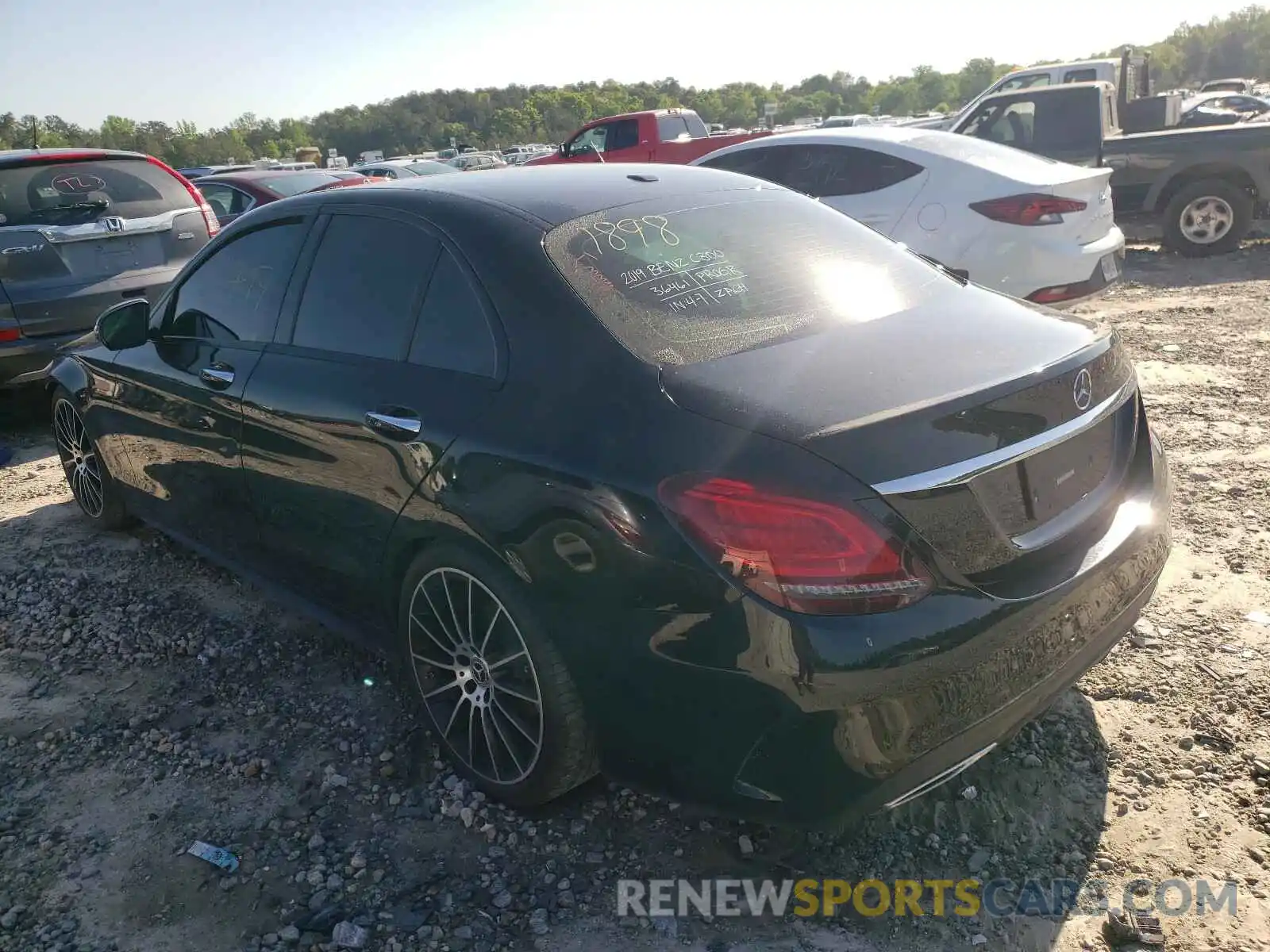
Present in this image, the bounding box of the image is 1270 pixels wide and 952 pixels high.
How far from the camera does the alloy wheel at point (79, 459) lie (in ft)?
15.8

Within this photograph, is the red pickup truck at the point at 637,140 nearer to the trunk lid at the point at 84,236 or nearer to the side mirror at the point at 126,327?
the trunk lid at the point at 84,236

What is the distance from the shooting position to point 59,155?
684 centimetres

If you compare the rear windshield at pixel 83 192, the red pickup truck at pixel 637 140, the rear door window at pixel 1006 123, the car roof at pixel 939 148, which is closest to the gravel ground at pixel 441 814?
the rear windshield at pixel 83 192

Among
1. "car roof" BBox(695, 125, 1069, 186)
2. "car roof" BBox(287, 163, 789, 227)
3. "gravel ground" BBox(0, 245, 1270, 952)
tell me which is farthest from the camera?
"car roof" BBox(695, 125, 1069, 186)

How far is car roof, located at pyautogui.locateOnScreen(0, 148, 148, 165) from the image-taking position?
659cm

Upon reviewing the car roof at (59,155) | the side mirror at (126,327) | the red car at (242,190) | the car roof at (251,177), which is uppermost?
the car roof at (59,155)

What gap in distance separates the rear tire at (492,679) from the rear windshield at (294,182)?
9.10m

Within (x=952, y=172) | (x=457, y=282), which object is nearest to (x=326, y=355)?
(x=457, y=282)

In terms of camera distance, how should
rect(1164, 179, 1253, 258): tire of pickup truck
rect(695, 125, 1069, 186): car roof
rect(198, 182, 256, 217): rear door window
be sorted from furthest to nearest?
rect(198, 182, 256, 217): rear door window
rect(1164, 179, 1253, 258): tire of pickup truck
rect(695, 125, 1069, 186): car roof

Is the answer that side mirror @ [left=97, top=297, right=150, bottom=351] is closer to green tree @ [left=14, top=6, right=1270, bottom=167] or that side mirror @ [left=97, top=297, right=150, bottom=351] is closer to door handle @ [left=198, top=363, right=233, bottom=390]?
door handle @ [left=198, top=363, right=233, bottom=390]

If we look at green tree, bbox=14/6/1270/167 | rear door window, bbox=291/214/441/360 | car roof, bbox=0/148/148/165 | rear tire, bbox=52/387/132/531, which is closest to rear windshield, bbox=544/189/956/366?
rear door window, bbox=291/214/441/360

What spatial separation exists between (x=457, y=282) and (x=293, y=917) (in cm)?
171

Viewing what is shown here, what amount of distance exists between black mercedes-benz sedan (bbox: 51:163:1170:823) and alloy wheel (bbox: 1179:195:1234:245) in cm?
882

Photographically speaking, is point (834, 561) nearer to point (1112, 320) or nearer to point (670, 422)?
point (670, 422)
